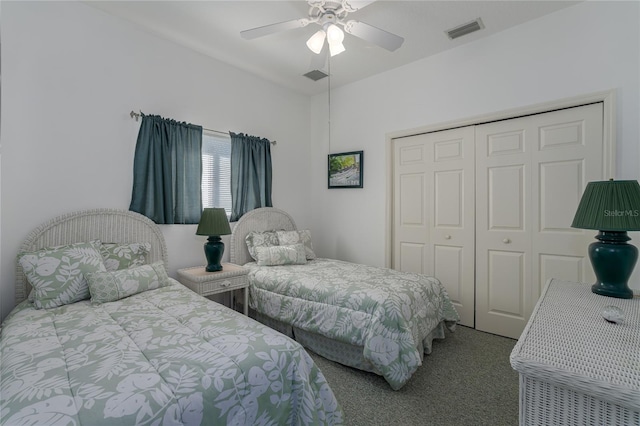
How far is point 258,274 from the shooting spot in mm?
2916

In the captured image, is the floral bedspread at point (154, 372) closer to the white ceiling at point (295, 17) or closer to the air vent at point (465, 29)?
the white ceiling at point (295, 17)

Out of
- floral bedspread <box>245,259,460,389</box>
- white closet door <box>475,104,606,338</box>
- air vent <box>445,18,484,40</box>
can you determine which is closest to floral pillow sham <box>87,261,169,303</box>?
floral bedspread <box>245,259,460,389</box>

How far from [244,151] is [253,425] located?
285 cm

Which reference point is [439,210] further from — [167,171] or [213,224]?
[167,171]

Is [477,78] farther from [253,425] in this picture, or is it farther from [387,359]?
[253,425]

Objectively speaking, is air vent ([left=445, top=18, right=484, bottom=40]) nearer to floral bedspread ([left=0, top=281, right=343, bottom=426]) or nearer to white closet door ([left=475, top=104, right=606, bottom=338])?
white closet door ([left=475, top=104, right=606, bottom=338])

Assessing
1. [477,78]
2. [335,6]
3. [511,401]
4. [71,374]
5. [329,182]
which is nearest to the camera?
[71,374]

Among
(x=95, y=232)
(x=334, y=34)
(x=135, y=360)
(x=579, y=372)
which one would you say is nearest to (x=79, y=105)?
(x=95, y=232)

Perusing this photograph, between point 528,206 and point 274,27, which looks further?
point 528,206

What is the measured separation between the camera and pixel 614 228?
162 centimetres

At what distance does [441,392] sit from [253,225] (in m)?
2.48

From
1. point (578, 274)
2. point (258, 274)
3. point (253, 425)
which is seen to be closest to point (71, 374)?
point (253, 425)

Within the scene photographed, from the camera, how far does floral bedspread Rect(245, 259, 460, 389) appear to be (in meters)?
1.96

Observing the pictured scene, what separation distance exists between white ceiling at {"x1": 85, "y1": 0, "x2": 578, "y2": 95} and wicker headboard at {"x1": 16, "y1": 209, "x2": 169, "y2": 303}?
173 cm
